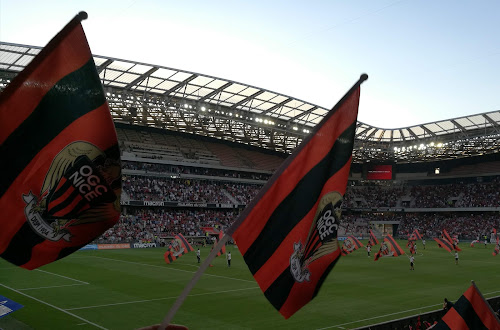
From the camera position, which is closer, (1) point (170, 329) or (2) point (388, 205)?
(1) point (170, 329)

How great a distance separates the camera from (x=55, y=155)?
5.62 meters

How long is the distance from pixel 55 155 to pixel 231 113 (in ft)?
149

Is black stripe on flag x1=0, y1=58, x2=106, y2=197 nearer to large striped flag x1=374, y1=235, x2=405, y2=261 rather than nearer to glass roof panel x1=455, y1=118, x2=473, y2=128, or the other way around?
large striped flag x1=374, y1=235, x2=405, y2=261

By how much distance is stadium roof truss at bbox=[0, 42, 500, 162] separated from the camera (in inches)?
1640

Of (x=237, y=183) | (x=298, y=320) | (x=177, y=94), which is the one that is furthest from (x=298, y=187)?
(x=237, y=183)

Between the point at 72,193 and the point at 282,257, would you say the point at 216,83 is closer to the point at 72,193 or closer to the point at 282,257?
the point at 72,193

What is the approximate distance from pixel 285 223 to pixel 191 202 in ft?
200

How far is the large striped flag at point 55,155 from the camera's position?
5332 millimetres

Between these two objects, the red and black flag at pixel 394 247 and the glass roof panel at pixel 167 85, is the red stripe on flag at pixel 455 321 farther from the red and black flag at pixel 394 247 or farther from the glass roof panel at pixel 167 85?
the glass roof panel at pixel 167 85

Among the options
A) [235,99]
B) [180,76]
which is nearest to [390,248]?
[235,99]

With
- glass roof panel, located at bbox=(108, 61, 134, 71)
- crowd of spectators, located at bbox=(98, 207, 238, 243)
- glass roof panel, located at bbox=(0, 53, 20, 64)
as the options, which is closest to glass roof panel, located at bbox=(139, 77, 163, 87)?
glass roof panel, located at bbox=(108, 61, 134, 71)

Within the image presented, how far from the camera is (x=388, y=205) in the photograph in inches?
3334

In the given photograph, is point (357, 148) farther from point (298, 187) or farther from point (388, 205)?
point (298, 187)

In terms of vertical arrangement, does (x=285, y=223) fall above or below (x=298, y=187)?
below
